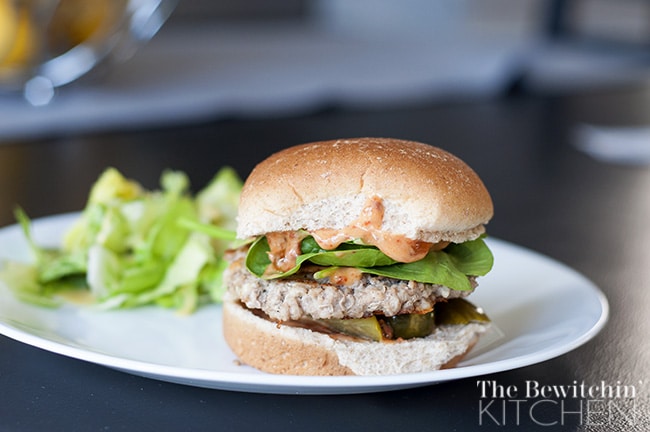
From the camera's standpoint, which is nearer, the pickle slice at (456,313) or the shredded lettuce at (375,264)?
the shredded lettuce at (375,264)

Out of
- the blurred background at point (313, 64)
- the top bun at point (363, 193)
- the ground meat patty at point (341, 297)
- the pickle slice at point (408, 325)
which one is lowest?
the blurred background at point (313, 64)

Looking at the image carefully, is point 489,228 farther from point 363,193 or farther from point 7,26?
point 7,26

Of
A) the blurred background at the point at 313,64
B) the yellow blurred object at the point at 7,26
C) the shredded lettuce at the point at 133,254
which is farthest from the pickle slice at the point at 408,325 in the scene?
the yellow blurred object at the point at 7,26

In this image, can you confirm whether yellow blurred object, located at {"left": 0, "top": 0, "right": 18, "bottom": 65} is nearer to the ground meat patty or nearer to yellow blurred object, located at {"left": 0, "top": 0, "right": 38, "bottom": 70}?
yellow blurred object, located at {"left": 0, "top": 0, "right": 38, "bottom": 70}

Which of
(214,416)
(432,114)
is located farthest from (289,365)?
(432,114)

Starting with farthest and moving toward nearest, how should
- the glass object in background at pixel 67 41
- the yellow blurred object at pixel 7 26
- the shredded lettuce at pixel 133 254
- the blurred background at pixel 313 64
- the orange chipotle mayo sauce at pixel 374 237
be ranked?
the blurred background at pixel 313 64 < the glass object in background at pixel 67 41 < the yellow blurred object at pixel 7 26 < the shredded lettuce at pixel 133 254 < the orange chipotle mayo sauce at pixel 374 237

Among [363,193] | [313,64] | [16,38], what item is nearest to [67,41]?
[16,38]

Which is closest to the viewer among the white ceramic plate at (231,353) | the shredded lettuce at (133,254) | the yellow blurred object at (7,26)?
the white ceramic plate at (231,353)

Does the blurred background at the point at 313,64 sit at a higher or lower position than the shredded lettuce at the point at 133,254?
lower

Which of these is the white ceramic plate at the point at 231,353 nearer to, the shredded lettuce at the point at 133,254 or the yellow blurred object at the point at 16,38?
the shredded lettuce at the point at 133,254
